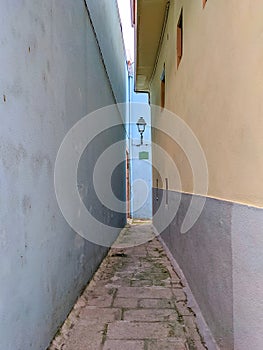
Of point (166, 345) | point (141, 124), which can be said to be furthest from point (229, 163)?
point (141, 124)

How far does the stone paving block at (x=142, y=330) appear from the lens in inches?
85.1

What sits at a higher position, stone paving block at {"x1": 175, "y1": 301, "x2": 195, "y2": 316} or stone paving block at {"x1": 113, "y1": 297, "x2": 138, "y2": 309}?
stone paving block at {"x1": 175, "y1": 301, "x2": 195, "y2": 316}

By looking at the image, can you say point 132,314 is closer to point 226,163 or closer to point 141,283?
point 141,283

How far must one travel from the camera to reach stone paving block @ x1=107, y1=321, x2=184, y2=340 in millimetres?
2162

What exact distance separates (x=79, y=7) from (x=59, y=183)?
1698 millimetres

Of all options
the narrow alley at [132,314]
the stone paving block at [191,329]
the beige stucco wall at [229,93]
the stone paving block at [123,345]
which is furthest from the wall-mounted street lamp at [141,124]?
the stone paving block at [123,345]

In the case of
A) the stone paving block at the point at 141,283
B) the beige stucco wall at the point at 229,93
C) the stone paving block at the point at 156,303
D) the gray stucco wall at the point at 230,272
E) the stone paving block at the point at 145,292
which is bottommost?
the stone paving block at the point at 141,283

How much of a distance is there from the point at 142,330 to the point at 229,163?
134cm

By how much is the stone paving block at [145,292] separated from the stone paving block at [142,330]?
0.59 meters

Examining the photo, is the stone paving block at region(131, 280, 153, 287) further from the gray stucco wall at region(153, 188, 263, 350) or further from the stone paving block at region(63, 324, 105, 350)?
the stone paving block at region(63, 324, 105, 350)

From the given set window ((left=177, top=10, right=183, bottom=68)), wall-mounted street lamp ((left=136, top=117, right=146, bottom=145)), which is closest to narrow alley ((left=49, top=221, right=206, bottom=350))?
window ((left=177, top=10, right=183, bottom=68))

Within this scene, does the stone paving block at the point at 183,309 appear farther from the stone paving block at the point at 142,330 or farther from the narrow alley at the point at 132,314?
the stone paving block at the point at 142,330

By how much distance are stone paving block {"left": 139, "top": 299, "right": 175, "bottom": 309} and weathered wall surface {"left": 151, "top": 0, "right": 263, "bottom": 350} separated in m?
0.25

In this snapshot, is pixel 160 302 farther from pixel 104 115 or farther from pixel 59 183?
pixel 104 115
